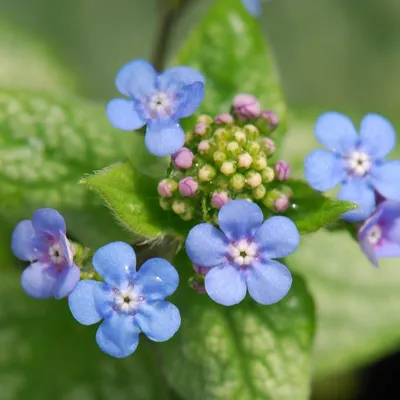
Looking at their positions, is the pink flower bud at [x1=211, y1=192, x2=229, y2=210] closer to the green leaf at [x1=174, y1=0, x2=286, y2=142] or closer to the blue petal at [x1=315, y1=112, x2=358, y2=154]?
the blue petal at [x1=315, y1=112, x2=358, y2=154]

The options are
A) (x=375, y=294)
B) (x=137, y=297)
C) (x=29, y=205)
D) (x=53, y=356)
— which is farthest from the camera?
(x=375, y=294)

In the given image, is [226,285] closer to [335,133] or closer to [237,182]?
[237,182]

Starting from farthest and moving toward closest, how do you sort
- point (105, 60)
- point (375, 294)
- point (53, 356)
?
point (105, 60)
point (375, 294)
point (53, 356)

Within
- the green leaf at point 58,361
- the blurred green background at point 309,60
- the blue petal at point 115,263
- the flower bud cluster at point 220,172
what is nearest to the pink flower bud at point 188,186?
the flower bud cluster at point 220,172

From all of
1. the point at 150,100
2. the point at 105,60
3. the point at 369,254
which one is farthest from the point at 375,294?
the point at 105,60

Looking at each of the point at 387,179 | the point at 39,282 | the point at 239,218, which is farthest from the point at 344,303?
the point at 39,282

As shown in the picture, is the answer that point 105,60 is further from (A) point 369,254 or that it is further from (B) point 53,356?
(A) point 369,254

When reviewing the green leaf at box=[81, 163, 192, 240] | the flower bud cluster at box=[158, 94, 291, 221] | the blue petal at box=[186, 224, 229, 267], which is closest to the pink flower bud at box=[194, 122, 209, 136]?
the flower bud cluster at box=[158, 94, 291, 221]

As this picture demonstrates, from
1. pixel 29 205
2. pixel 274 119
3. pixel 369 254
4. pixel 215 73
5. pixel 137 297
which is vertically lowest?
pixel 137 297
